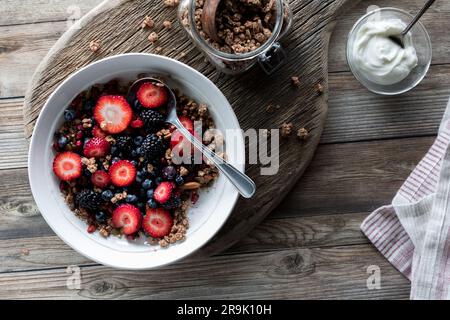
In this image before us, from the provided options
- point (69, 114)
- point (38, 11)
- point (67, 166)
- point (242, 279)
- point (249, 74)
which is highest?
point (38, 11)

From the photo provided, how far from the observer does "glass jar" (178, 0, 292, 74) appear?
1.08m

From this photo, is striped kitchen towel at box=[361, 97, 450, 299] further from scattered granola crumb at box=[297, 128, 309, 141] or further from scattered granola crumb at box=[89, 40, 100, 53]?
scattered granola crumb at box=[89, 40, 100, 53]

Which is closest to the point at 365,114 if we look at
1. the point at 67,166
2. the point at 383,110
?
the point at 383,110

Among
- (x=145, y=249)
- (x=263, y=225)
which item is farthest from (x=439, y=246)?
(x=145, y=249)

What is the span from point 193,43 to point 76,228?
51 cm

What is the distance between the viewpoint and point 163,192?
44.8 inches

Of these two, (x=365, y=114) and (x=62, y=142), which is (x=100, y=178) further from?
(x=365, y=114)

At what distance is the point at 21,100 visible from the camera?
1305 millimetres

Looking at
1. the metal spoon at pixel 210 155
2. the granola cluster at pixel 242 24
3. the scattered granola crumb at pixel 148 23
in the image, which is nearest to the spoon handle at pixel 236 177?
the metal spoon at pixel 210 155

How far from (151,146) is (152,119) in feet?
0.21

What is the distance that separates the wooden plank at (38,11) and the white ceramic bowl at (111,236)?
261 mm

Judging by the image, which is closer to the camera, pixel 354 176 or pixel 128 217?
pixel 128 217

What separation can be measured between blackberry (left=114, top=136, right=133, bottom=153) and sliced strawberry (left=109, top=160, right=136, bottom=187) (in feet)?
0.10

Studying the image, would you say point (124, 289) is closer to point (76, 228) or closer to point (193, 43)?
point (76, 228)
